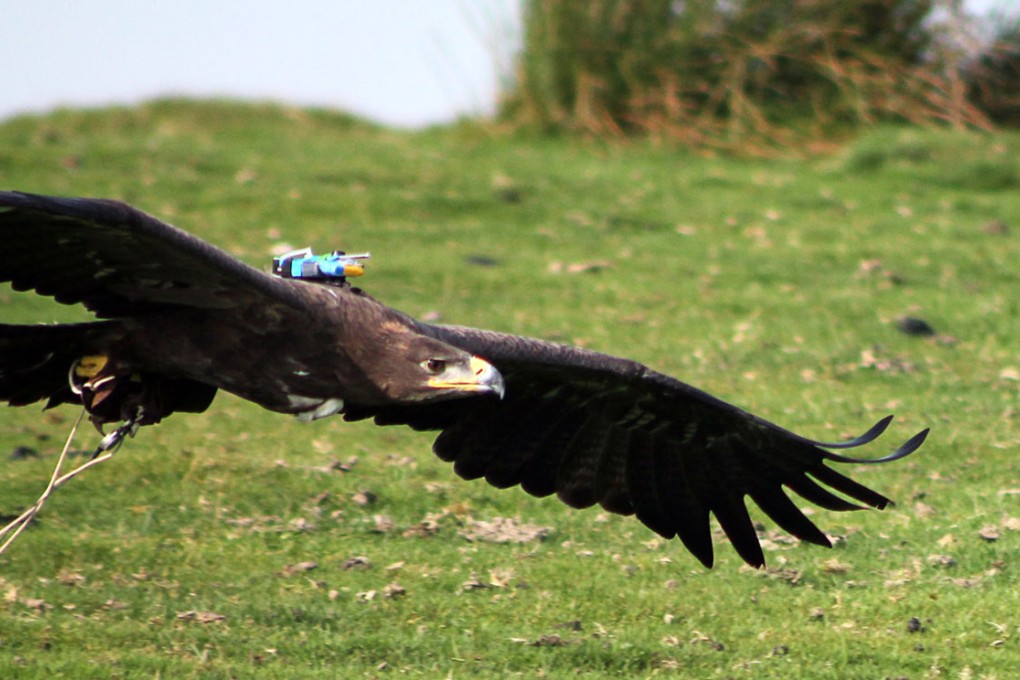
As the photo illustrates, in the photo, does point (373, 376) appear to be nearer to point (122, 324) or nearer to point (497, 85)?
point (122, 324)

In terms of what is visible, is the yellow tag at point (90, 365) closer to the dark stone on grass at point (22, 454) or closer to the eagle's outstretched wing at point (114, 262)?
the eagle's outstretched wing at point (114, 262)

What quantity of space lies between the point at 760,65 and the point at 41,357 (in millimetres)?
13532

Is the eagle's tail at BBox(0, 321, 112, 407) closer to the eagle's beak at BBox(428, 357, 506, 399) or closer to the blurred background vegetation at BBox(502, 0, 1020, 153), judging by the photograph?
the eagle's beak at BBox(428, 357, 506, 399)

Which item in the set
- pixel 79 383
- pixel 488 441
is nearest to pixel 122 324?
pixel 79 383

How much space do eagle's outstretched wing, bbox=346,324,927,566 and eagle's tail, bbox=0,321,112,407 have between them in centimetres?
109


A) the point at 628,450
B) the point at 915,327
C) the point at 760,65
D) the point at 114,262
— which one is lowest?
the point at 628,450

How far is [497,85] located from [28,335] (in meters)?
13.6

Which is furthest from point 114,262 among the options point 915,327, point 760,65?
point 760,65

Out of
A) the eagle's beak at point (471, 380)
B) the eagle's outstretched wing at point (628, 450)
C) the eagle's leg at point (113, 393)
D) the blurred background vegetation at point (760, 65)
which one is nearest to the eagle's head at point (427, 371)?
the eagle's beak at point (471, 380)

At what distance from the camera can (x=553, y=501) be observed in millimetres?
7480

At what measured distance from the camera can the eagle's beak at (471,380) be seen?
5.28 m

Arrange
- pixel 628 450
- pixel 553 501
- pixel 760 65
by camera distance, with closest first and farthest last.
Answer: pixel 628 450
pixel 553 501
pixel 760 65

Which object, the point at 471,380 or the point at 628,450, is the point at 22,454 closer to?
the point at 628,450

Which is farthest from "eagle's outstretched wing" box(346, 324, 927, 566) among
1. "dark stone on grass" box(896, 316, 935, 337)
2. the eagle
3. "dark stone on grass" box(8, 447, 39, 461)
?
"dark stone on grass" box(896, 316, 935, 337)
